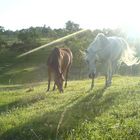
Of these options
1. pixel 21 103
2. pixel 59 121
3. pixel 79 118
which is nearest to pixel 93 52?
pixel 21 103

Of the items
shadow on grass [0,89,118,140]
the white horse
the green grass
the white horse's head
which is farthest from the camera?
the white horse

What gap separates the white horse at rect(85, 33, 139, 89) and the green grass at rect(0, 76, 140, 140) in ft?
7.93

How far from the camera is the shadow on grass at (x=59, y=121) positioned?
12578 millimetres

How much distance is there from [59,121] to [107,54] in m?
8.50

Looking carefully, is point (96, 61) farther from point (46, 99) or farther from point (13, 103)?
point (13, 103)

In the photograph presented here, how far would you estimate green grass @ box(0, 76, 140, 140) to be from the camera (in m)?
12.0

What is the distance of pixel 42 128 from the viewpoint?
510 inches

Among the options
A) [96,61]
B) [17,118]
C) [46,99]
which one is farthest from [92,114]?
[96,61]

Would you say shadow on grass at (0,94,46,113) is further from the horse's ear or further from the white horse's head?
the horse's ear

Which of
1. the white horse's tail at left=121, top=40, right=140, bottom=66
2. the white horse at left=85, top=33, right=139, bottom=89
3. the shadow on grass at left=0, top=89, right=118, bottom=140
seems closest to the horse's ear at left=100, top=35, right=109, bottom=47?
the white horse at left=85, top=33, right=139, bottom=89

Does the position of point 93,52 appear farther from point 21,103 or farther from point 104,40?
point 21,103

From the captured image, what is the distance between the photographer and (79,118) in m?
13.7

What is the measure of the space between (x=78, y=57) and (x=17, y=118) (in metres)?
68.3

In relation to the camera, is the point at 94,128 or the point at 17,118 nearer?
the point at 94,128
